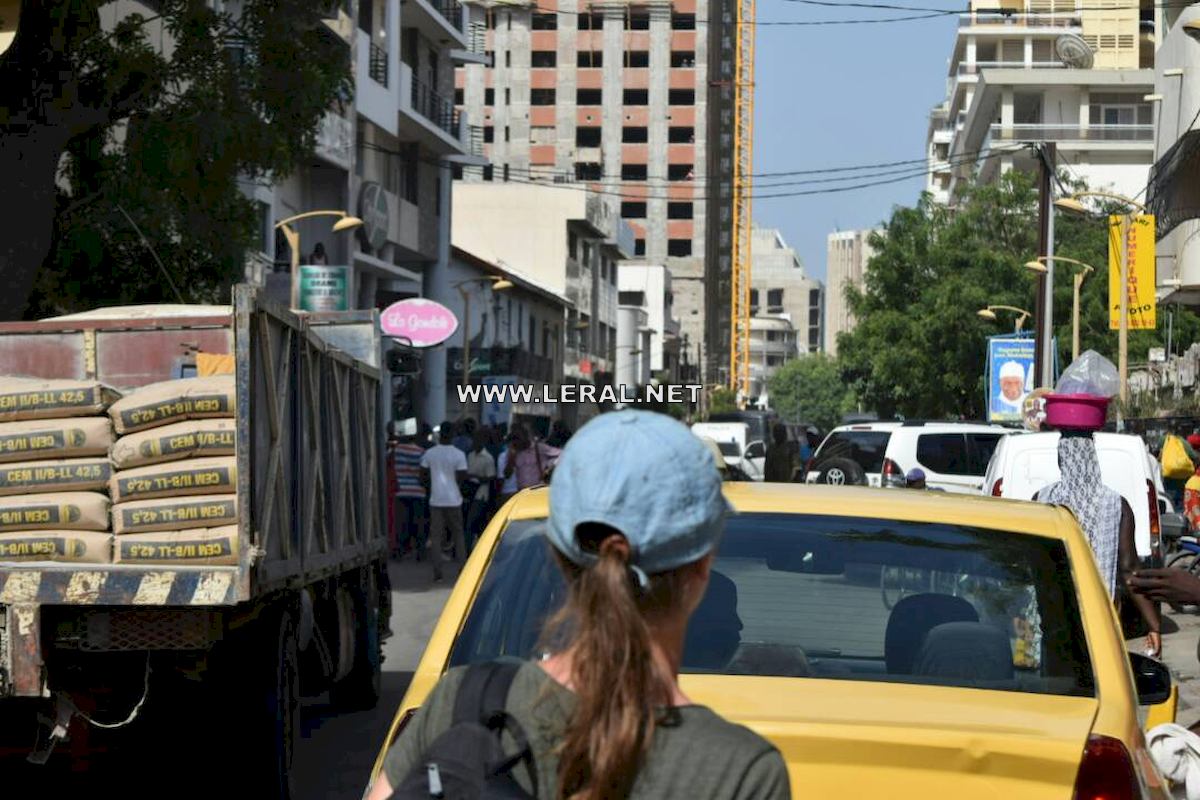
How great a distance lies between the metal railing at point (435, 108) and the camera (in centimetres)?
4800

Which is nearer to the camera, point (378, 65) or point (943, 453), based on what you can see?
point (943, 453)

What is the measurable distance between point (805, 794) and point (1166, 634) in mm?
13947

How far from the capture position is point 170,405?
25.3ft

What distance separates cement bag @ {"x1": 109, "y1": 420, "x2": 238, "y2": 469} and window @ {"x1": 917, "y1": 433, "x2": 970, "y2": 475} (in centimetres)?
1657

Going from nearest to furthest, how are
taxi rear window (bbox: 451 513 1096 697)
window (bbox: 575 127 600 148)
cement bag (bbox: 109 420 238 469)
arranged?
taxi rear window (bbox: 451 513 1096 697)
cement bag (bbox: 109 420 238 469)
window (bbox: 575 127 600 148)

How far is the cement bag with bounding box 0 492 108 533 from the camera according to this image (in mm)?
7555

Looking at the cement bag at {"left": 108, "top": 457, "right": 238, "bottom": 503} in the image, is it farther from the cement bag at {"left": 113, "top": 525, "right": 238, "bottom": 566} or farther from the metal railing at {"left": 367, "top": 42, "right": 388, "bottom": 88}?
the metal railing at {"left": 367, "top": 42, "right": 388, "bottom": 88}

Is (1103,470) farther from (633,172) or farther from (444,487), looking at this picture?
(633,172)

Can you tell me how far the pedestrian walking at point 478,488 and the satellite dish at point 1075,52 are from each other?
240ft

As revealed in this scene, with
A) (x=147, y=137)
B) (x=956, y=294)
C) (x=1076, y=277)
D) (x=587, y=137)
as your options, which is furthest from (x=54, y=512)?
(x=587, y=137)

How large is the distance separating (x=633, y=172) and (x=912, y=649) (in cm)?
12069

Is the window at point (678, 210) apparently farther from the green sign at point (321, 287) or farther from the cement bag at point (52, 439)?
the cement bag at point (52, 439)

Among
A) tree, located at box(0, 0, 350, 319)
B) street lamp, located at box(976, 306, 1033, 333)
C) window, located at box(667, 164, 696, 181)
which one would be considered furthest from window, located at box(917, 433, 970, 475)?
window, located at box(667, 164, 696, 181)

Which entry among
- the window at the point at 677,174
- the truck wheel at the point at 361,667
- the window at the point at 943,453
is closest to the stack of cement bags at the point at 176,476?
the truck wheel at the point at 361,667
